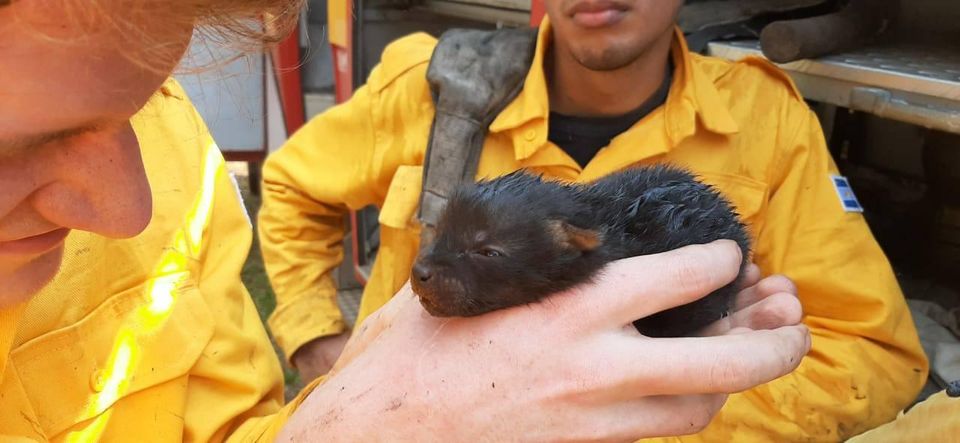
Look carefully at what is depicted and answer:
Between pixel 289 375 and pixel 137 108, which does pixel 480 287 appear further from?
pixel 289 375

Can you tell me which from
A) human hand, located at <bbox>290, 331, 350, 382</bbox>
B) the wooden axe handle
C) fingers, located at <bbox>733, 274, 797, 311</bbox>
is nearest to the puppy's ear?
fingers, located at <bbox>733, 274, 797, 311</bbox>

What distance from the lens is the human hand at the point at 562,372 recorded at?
115 centimetres

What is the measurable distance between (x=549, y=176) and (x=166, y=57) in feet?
4.89

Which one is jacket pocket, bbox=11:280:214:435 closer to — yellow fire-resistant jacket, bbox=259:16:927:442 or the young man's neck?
yellow fire-resistant jacket, bbox=259:16:927:442

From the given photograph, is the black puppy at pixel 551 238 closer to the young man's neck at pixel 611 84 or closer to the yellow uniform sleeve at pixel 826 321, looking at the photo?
the yellow uniform sleeve at pixel 826 321

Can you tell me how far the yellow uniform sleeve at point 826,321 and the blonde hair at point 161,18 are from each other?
4.87 ft

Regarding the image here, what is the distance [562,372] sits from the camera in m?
1.16

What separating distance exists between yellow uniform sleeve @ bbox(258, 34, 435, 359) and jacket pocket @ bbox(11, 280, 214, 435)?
3.70ft

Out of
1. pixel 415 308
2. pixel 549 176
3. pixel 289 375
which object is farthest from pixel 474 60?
pixel 289 375

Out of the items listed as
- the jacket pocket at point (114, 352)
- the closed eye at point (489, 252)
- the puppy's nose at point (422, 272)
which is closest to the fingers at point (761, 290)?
the closed eye at point (489, 252)

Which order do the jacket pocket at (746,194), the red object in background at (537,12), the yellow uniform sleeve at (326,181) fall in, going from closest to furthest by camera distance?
the jacket pocket at (746,194), the yellow uniform sleeve at (326,181), the red object in background at (537,12)

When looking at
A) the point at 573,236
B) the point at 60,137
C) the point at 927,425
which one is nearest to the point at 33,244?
the point at 60,137

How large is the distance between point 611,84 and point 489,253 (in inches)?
45.7

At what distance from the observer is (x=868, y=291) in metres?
2.08
